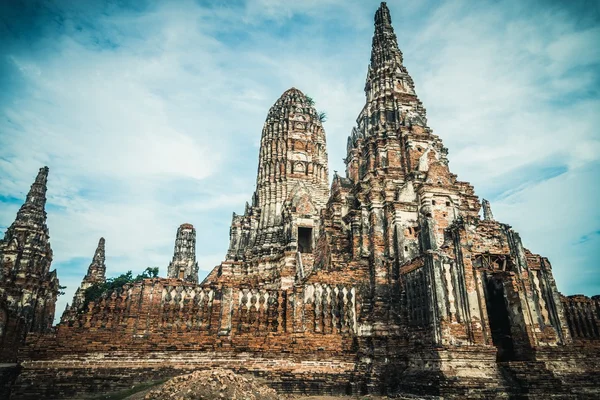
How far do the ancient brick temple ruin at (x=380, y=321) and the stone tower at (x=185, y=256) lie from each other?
76.6ft

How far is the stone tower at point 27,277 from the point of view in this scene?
20531 mm

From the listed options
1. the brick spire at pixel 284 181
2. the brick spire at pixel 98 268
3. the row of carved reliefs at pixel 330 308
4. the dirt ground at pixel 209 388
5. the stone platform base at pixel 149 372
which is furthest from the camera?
the brick spire at pixel 98 268

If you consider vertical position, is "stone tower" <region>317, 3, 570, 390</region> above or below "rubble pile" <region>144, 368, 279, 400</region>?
above

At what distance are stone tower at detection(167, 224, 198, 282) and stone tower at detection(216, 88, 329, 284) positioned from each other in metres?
7.57

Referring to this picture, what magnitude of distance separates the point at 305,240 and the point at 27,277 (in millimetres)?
18145

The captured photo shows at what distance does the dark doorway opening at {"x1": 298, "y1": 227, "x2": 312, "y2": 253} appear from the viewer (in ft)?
94.7

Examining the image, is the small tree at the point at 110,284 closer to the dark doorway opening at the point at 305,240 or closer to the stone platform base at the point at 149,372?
the dark doorway opening at the point at 305,240

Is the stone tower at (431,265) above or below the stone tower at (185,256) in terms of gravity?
below

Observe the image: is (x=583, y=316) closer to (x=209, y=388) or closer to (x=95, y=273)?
(x=209, y=388)

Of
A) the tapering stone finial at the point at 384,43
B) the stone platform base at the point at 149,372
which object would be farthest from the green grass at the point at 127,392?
the tapering stone finial at the point at 384,43

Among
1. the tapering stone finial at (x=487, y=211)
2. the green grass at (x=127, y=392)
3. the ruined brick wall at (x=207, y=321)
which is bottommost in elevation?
the green grass at (x=127, y=392)

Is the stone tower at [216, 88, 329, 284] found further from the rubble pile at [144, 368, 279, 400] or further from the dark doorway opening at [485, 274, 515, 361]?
the rubble pile at [144, 368, 279, 400]

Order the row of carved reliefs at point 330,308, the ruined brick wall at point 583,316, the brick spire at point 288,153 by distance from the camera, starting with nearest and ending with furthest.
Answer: the row of carved reliefs at point 330,308 → the ruined brick wall at point 583,316 → the brick spire at point 288,153

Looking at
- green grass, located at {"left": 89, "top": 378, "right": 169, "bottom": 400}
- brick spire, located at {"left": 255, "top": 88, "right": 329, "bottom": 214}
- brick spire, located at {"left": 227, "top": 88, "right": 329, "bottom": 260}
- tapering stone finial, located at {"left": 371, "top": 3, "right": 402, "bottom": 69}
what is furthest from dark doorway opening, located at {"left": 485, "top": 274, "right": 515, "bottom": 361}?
brick spire, located at {"left": 255, "top": 88, "right": 329, "bottom": 214}
